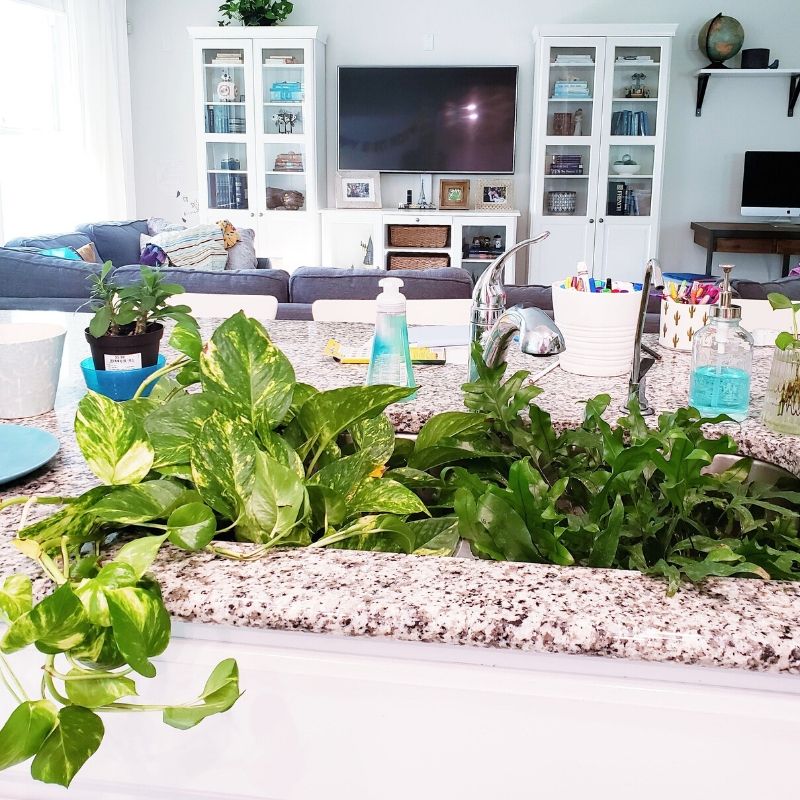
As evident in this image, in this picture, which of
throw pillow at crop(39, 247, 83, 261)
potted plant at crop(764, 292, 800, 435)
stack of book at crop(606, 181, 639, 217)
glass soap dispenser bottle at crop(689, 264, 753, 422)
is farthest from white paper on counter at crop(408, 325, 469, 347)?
stack of book at crop(606, 181, 639, 217)

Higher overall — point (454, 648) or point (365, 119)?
point (365, 119)

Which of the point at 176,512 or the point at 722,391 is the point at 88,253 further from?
the point at 176,512

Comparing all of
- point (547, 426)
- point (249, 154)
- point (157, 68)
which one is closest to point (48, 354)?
point (547, 426)

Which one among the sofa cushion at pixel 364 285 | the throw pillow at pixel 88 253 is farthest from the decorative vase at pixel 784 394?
the throw pillow at pixel 88 253

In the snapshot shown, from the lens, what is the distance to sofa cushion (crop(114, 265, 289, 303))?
2.71m

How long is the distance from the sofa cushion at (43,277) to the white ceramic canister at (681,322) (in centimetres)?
210

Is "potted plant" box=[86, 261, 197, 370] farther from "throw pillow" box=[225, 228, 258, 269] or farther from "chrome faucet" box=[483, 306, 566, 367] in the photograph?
"throw pillow" box=[225, 228, 258, 269]

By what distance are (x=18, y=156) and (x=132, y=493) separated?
517cm

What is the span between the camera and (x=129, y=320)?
1.18 meters

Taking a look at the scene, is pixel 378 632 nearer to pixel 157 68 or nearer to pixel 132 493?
pixel 132 493

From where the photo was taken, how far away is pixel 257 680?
635 millimetres

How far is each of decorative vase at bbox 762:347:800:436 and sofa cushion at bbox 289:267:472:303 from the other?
5.64 feet

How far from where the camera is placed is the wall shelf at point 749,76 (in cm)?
559

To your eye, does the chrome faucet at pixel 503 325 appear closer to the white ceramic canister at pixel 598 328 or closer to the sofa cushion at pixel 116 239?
the white ceramic canister at pixel 598 328
